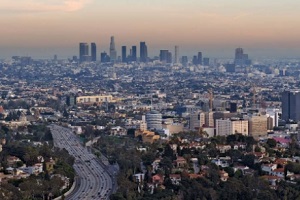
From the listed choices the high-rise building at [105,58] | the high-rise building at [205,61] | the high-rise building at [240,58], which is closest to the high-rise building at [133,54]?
the high-rise building at [105,58]

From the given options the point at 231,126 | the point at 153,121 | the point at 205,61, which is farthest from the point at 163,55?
the point at 231,126

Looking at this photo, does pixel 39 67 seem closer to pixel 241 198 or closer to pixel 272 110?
pixel 272 110

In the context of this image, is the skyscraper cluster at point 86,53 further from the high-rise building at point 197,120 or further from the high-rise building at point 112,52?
the high-rise building at point 197,120

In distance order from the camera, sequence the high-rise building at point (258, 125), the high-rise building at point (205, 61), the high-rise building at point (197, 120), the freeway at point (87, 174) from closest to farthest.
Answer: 1. the freeway at point (87, 174)
2. the high-rise building at point (258, 125)
3. the high-rise building at point (197, 120)
4. the high-rise building at point (205, 61)

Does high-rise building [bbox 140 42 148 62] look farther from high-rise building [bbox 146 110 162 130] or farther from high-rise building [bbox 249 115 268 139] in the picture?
high-rise building [bbox 249 115 268 139]

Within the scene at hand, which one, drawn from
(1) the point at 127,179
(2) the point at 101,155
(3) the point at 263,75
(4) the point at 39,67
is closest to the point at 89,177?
(1) the point at 127,179

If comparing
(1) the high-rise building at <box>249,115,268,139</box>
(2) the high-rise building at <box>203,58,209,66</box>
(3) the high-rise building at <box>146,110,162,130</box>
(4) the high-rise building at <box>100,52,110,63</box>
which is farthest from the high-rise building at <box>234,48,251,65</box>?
(1) the high-rise building at <box>249,115,268,139</box>

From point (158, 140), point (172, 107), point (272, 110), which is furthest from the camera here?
point (172, 107)
